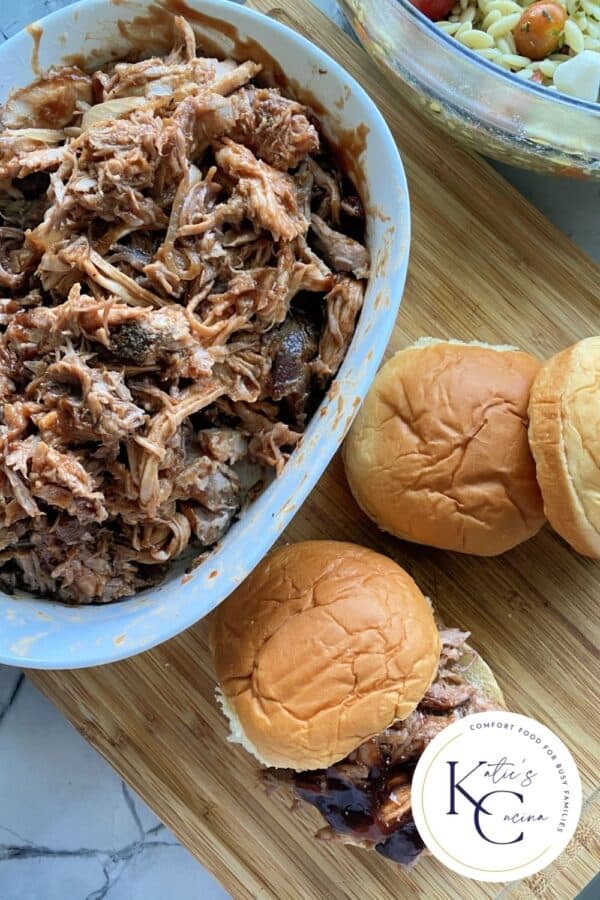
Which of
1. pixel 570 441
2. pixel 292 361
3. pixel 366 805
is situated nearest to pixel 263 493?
pixel 292 361

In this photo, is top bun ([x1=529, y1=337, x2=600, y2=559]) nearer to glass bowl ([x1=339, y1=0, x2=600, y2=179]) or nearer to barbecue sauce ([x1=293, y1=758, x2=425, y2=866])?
glass bowl ([x1=339, y1=0, x2=600, y2=179])

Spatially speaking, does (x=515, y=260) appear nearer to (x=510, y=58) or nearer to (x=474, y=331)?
(x=474, y=331)

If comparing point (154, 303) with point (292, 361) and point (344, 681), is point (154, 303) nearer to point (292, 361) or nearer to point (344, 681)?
point (292, 361)

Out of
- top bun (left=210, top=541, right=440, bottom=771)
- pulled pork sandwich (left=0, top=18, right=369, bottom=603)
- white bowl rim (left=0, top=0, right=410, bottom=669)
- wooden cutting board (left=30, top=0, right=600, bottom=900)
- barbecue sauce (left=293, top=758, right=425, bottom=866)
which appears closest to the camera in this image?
pulled pork sandwich (left=0, top=18, right=369, bottom=603)

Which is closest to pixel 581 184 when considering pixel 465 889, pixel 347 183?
pixel 347 183

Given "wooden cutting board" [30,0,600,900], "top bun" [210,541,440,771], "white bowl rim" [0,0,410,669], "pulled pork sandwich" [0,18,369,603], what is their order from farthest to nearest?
"wooden cutting board" [30,0,600,900], "top bun" [210,541,440,771], "white bowl rim" [0,0,410,669], "pulled pork sandwich" [0,18,369,603]

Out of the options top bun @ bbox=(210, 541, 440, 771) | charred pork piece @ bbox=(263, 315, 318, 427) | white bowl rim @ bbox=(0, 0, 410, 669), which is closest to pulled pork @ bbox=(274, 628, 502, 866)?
top bun @ bbox=(210, 541, 440, 771)
